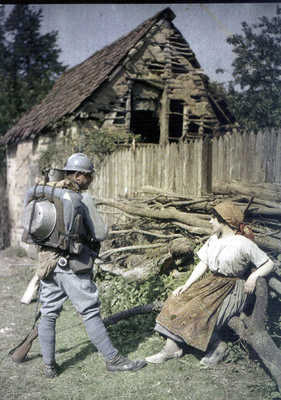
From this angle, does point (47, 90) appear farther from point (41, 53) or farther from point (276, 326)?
point (276, 326)

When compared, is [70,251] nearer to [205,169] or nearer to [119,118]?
[205,169]

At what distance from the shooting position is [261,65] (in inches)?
204

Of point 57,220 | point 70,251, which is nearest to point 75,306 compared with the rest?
point 70,251

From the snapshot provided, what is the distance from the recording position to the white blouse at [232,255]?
126 inches

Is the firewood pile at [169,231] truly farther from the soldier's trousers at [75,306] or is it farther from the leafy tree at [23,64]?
Answer: the leafy tree at [23,64]

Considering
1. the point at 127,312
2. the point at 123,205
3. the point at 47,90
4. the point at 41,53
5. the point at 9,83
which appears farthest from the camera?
the point at 47,90

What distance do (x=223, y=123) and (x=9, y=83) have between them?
7.23m

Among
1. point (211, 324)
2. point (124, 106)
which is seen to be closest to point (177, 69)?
point (124, 106)

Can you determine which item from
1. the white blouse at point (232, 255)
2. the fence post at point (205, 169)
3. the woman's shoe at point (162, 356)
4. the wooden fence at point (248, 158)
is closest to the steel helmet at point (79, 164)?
the white blouse at point (232, 255)

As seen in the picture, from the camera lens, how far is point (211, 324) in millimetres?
3262

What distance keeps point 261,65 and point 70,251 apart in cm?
369

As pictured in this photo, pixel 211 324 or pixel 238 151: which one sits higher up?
pixel 238 151

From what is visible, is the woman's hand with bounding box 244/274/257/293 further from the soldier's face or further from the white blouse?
the soldier's face

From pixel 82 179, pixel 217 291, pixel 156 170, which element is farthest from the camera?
pixel 156 170
